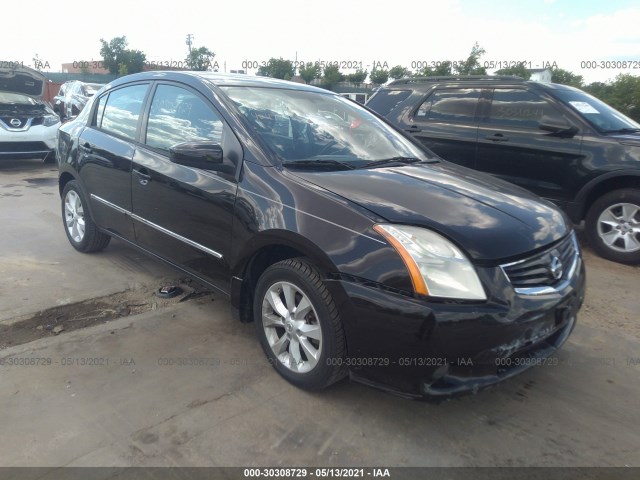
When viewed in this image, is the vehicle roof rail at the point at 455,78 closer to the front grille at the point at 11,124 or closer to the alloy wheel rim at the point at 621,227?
the alloy wheel rim at the point at 621,227

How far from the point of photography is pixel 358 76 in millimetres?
40969

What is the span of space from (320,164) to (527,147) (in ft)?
11.1

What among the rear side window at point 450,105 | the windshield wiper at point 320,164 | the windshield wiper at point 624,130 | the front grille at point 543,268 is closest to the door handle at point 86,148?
the windshield wiper at point 320,164

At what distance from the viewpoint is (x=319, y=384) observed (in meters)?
2.62

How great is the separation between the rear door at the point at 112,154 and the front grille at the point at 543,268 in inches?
110

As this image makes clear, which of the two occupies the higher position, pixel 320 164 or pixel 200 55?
pixel 200 55

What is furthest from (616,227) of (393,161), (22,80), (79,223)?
(22,80)

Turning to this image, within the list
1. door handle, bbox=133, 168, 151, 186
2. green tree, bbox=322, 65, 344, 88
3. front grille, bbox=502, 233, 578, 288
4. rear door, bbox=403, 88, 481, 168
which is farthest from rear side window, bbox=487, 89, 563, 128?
green tree, bbox=322, 65, 344, 88

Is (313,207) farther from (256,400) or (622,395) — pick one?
(622,395)

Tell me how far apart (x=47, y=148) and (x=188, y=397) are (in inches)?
329

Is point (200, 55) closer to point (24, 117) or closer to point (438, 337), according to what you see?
point (24, 117)

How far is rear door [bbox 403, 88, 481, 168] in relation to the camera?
19.6ft

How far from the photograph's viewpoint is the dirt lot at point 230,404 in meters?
2.32

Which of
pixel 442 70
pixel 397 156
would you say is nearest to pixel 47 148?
pixel 397 156
